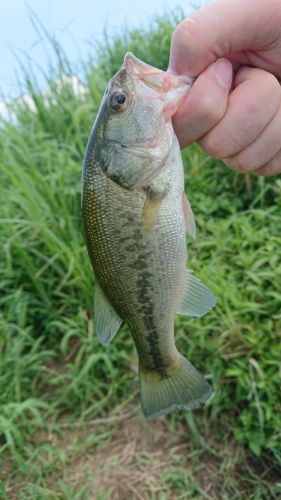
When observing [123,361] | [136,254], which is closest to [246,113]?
[136,254]

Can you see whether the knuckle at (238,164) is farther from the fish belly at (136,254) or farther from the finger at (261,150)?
the fish belly at (136,254)

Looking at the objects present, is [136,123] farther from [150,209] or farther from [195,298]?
[195,298]

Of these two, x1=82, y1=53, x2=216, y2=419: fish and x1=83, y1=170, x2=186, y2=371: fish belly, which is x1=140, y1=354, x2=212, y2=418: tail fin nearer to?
x1=83, y1=170, x2=186, y2=371: fish belly

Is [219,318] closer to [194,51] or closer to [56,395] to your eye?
[56,395]

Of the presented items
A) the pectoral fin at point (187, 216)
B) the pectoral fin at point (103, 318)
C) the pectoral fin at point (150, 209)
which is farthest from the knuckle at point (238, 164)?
the pectoral fin at point (103, 318)

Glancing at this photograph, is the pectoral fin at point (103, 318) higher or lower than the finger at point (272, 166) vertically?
lower

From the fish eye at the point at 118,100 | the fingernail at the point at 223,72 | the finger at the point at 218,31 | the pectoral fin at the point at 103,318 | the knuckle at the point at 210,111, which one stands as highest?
the finger at the point at 218,31

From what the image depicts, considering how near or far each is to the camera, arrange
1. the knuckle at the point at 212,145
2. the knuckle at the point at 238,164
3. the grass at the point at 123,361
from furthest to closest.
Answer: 1. the grass at the point at 123,361
2. the knuckle at the point at 238,164
3. the knuckle at the point at 212,145
